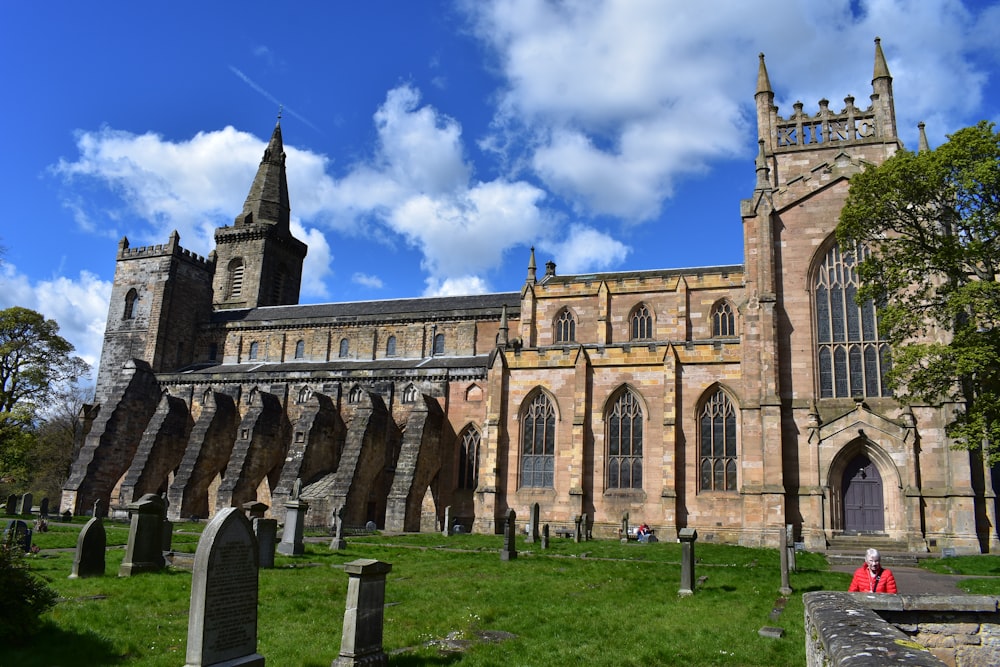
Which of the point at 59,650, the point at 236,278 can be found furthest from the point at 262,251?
the point at 59,650

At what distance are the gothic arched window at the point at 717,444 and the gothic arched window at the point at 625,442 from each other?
2.73 m

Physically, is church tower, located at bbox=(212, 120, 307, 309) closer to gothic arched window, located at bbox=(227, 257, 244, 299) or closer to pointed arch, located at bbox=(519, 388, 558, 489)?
gothic arched window, located at bbox=(227, 257, 244, 299)

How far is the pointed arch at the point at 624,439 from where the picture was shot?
33.1 metres

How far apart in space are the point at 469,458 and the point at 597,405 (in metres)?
8.69

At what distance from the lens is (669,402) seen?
1275 inches

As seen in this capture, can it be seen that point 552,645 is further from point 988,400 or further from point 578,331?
point 578,331

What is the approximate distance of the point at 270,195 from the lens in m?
60.4

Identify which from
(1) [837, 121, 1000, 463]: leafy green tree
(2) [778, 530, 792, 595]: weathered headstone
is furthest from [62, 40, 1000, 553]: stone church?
(2) [778, 530, 792, 595]: weathered headstone

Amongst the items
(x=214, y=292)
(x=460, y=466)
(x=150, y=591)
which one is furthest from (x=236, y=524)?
(x=214, y=292)

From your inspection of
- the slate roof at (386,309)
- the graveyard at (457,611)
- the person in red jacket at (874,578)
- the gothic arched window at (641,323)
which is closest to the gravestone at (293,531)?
the graveyard at (457,611)

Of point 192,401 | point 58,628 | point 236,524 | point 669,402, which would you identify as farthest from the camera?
point 192,401

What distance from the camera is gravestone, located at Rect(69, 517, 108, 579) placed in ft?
47.9

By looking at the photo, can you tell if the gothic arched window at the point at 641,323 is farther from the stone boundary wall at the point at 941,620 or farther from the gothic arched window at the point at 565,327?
the stone boundary wall at the point at 941,620

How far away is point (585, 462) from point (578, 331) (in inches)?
365
